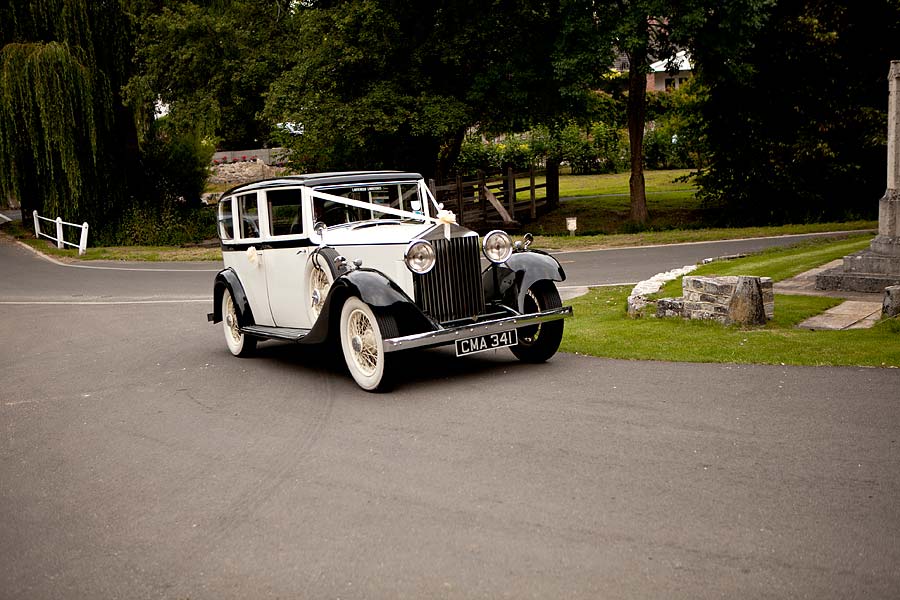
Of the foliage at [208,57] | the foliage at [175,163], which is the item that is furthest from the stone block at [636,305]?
the foliage at [175,163]

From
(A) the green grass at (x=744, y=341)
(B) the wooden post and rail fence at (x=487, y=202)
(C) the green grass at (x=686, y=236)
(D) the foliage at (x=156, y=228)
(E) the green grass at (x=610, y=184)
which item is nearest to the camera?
(A) the green grass at (x=744, y=341)

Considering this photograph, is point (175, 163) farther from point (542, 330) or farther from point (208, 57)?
A: point (542, 330)

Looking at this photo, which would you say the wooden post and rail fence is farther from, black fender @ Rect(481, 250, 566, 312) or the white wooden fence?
black fender @ Rect(481, 250, 566, 312)

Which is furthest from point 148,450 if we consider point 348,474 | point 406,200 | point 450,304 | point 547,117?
point 547,117

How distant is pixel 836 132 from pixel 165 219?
19551 mm

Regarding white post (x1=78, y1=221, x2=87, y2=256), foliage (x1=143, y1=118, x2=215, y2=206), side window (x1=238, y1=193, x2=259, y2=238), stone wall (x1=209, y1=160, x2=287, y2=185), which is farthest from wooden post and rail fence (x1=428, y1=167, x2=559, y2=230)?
stone wall (x1=209, y1=160, x2=287, y2=185)

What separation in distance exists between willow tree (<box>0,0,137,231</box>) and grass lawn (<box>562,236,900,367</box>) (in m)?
19.5

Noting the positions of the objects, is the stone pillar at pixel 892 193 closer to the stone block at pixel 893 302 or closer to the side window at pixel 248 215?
the stone block at pixel 893 302

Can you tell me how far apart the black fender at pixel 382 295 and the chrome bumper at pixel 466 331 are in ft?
0.36

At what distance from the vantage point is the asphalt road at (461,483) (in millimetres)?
4453

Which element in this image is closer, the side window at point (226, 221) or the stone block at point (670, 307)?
the side window at point (226, 221)

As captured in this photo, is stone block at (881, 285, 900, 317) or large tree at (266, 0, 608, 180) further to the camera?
large tree at (266, 0, 608, 180)

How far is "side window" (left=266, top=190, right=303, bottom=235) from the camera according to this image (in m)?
9.59

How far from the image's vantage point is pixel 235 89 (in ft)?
92.4
